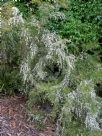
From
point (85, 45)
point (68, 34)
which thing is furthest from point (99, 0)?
point (85, 45)

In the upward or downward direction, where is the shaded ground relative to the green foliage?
downward

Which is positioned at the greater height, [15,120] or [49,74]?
[49,74]

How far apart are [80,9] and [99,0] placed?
0.36 meters

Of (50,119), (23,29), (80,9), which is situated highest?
(80,9)

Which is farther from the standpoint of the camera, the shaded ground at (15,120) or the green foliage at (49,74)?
the shaded ground at (15,120)

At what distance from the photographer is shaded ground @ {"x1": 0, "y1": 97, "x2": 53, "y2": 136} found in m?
3.56

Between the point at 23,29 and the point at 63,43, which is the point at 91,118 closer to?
the point at 63,43

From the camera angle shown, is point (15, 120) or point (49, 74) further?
point (49, 74)

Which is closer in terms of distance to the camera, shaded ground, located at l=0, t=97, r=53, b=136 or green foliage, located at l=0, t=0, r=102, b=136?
green foliage, located at l=0, t=0, r=102, b=136

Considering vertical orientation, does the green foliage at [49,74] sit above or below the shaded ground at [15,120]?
above

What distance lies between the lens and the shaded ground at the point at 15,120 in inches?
140

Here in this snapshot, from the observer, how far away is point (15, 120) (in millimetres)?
3717

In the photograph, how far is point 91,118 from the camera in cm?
338

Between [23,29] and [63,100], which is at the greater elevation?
[23,29]
